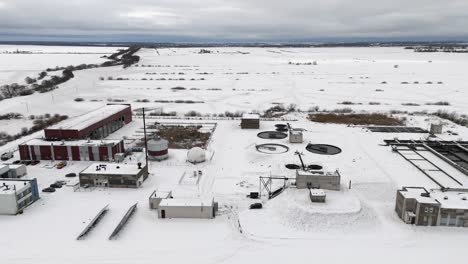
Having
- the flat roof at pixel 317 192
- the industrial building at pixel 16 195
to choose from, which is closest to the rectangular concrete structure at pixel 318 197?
the flat roof at pixel 317 192

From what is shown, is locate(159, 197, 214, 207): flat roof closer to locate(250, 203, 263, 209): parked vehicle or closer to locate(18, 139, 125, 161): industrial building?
locate(250, 203, 263, 209): parked vehicle

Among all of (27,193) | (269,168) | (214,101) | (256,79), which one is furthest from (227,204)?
(256,79)

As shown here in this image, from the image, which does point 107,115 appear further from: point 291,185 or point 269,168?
point 291,185

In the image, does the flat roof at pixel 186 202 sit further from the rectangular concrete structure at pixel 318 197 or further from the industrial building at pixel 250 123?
the industrial building at pixel 250 123

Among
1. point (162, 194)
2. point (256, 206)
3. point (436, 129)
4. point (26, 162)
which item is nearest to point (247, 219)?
point (256, 206)

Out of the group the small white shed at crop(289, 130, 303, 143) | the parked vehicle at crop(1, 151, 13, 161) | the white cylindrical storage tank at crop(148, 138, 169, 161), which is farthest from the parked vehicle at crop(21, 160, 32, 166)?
the small white shed at crop(289, 130, 303, 143)

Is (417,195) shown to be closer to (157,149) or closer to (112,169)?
(157,149)
